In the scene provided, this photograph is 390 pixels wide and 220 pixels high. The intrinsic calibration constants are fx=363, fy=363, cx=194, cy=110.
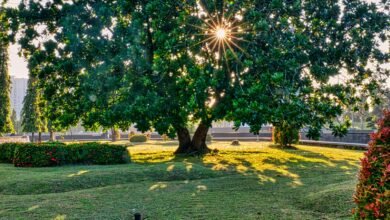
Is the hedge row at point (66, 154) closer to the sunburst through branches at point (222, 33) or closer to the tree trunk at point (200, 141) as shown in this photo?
the tree trunk at point (200, 141)

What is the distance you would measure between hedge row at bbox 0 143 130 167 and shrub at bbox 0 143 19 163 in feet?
5.38

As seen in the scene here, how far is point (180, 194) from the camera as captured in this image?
10734mm

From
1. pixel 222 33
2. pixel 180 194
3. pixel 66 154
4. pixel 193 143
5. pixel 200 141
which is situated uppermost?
pixel 222 33

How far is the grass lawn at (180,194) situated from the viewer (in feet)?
28.0

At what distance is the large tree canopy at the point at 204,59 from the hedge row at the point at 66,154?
1.60 meters

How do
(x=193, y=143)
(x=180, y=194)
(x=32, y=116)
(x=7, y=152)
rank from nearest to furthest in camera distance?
1. (x=180, y=194)
2. (x=7, y=152)
3. (x=193, y=143)
4. (x=32, y=116)

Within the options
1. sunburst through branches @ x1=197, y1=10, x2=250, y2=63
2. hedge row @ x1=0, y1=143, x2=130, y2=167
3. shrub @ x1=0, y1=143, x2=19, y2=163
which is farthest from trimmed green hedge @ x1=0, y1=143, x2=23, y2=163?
sunburst through branches @ x1=197, y1=10, x2=250, y2=63

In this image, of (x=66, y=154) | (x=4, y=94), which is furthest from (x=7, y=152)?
(x=4, y=94)

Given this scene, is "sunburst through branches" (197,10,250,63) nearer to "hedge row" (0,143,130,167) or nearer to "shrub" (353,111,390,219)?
"hedge row" (0,143,130,167)

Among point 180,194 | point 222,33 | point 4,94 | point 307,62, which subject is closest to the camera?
point 180,194

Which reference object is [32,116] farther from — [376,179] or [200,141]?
[376,179]

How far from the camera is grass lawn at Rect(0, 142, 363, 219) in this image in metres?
8.54

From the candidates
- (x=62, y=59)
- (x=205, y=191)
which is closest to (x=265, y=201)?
(x=205, y=191)

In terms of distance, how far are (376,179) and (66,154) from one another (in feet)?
54.2
